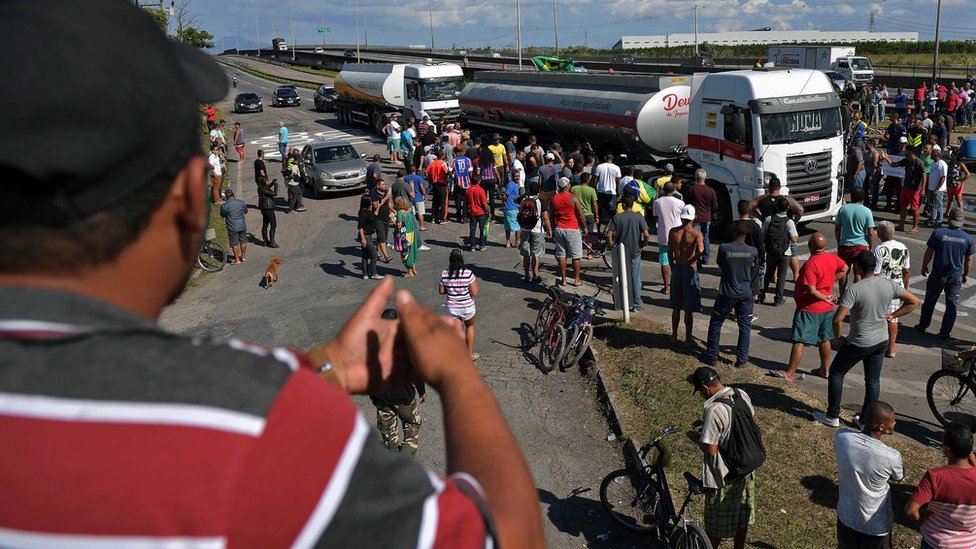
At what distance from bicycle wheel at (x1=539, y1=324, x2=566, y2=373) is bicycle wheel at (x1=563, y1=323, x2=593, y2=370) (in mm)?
121

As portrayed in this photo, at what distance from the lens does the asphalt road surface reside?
8000mm

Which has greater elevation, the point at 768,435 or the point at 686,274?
the point at 686,274

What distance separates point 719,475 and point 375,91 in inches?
1291

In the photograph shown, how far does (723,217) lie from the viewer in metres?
17.2

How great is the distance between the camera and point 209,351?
85 cm

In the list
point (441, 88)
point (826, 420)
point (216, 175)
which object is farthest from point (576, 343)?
point (441, 88)

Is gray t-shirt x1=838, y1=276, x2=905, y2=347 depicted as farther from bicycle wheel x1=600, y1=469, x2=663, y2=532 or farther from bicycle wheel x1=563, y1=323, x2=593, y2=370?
bicycle wheel x1=563, y1=323, x2=593, y2=370

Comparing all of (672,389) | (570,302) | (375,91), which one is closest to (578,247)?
(570,302)

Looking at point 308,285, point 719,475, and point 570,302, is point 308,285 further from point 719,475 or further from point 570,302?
point 719,475

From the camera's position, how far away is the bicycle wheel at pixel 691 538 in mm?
6086

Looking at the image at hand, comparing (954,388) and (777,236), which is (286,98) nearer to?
(777,236)

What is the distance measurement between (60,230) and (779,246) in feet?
43.5

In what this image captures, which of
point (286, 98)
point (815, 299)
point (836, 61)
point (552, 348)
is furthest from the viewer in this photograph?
point (286, 98)

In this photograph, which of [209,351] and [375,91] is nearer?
[209,351]
